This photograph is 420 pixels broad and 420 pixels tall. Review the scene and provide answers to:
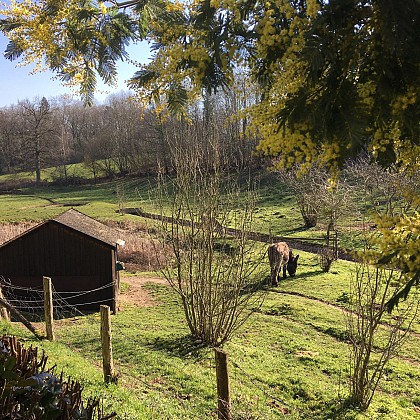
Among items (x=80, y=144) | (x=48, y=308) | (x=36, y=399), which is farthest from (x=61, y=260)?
(x=80, y=144)

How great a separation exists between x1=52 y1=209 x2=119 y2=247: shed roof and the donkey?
6.19m

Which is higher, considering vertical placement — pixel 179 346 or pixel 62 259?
pixel 62 259

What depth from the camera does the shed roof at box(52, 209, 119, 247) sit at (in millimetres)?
16062

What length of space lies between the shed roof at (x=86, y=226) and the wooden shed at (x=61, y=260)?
0.14 metres

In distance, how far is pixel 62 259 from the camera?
15891 mm

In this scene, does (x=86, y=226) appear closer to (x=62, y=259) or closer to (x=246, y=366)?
(x=62, y=259)

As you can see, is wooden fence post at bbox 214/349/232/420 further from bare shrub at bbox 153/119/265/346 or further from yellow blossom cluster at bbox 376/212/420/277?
bare shrub at bbox 153/119/265/346

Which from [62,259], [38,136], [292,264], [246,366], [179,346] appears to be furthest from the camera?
[38,136]

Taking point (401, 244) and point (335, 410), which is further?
point (335, 410)

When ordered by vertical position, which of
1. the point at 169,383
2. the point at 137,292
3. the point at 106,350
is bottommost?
the point at 137,292

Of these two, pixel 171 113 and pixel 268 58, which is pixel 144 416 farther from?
pixel 268 58

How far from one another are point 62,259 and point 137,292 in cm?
379

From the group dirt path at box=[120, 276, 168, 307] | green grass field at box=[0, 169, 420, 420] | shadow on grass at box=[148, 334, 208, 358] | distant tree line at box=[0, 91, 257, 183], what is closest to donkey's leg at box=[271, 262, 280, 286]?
green grass field at box=[0, 169, 420, 420]

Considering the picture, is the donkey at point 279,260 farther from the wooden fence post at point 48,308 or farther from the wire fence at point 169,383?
the wooden fence post at point 48,308
